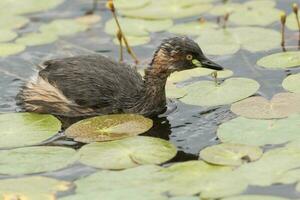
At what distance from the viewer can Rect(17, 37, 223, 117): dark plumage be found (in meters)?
9.42

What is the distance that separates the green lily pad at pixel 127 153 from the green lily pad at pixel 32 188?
468 mm

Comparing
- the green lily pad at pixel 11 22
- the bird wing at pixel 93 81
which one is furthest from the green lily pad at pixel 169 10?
the bird wing at pixel 93 81

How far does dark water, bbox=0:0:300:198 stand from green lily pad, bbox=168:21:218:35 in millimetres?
165

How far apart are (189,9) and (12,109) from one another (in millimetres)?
3517

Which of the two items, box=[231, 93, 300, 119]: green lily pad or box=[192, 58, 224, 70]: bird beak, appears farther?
box=[192, 58, 224, 70]: bird beak

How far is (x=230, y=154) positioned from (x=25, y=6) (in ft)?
18.4

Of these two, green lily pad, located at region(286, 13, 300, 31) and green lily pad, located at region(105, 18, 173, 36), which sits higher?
green lily pad, located at region(105, 18, 173, 36)

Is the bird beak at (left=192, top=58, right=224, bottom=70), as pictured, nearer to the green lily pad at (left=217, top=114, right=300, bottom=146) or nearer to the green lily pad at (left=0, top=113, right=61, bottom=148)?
the green lily pad at (left=217, top=114, right=300, bottom=146)

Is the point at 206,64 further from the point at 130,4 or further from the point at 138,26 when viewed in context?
the point at 130,4

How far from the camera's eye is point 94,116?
9.43 m

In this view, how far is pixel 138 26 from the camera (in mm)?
11758

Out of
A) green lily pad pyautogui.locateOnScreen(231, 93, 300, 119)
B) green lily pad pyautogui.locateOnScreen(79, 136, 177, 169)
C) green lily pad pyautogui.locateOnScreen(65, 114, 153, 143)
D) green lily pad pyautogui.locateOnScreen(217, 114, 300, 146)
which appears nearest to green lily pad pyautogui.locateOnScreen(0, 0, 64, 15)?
green lily pad pyautogui.locateOnScreen(65, 114, 153, 143)

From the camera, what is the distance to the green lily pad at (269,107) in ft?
29.0

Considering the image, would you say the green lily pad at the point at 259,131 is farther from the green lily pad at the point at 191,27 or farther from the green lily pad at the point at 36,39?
the green lily pad at the point at 36,39
